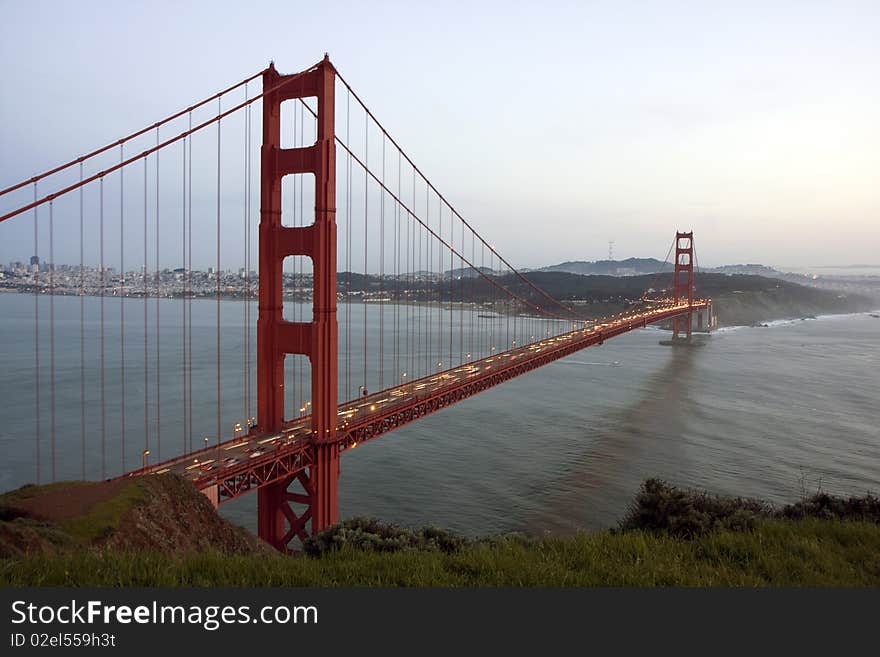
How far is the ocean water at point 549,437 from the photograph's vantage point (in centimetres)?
1864

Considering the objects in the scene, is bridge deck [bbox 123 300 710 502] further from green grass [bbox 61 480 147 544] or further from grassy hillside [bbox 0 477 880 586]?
grassy hillside [bbox 0 477 880 586]

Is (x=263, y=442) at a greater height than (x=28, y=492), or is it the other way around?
(x=28, y=492)

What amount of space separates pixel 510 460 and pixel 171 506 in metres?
14.7

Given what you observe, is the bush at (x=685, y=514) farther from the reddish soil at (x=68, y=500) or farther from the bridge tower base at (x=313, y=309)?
the bridge tower base at (x=313, y=309)

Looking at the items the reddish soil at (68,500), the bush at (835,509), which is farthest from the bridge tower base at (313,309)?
the bush at (835,509)

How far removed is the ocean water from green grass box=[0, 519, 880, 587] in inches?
447

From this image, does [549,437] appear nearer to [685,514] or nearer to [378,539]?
[685,514]

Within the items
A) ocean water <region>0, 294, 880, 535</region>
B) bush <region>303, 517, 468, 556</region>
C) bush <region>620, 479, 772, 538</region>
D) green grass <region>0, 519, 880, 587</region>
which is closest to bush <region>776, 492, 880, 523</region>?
bush <region>620, 479, 772, 538</region>

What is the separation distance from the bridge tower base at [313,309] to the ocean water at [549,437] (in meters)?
2.71

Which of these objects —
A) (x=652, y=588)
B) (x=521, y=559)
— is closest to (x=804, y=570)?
(x=652, y=588)

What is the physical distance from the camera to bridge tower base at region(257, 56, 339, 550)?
14.8 m

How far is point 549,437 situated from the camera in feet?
86.6

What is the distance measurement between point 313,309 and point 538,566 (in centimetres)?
1225

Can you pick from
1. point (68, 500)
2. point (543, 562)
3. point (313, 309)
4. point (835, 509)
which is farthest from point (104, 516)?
point (835, 509)
